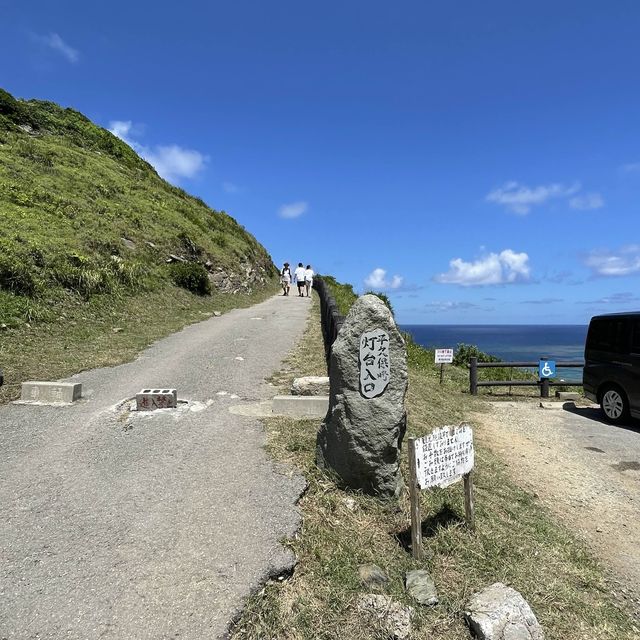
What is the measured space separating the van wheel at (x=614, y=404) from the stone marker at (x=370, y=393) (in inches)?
283

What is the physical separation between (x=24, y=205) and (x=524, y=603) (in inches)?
688

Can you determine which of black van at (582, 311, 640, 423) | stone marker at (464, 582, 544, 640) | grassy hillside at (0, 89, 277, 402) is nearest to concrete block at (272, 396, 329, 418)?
stone marker at (464, 582, 544, 640)

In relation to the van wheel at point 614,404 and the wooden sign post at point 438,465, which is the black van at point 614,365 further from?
the wooden sign post at point 438,465

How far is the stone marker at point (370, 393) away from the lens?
4.38 metres

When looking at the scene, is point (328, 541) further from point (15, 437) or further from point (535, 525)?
point (15, 437)

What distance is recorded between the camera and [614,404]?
9.52m

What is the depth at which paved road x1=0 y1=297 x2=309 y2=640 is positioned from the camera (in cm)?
300

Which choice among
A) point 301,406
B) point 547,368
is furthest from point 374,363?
point 547,368

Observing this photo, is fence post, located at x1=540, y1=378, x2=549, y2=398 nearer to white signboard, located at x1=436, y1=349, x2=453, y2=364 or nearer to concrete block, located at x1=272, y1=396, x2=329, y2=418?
white signboard, located at x1=436, y1=349, x2=453, y2=364

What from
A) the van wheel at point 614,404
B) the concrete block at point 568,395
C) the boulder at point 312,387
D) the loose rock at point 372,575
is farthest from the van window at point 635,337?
the loose rock at point 372,575

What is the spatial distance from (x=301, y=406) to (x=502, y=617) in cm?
378

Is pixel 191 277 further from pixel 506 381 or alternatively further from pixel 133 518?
pixel 133 518

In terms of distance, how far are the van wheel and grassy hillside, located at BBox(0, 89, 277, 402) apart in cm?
1015

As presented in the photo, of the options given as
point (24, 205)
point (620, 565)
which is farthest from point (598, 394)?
point (24, 205)
